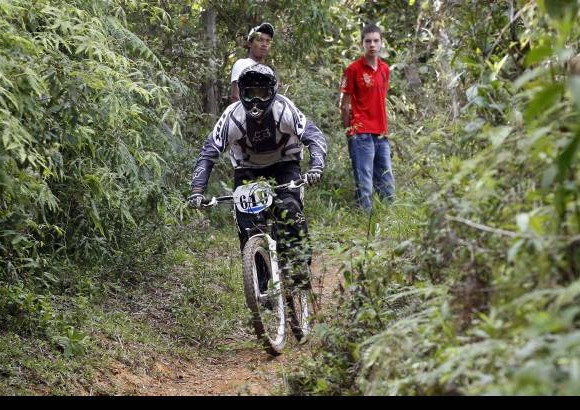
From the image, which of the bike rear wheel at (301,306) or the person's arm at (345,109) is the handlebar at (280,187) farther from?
the person's arm at (345,109)

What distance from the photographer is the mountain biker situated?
7484 millimetres

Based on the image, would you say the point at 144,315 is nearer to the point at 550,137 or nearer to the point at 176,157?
the point at 176,157

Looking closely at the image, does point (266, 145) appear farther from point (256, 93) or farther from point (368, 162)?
point (368, 162)

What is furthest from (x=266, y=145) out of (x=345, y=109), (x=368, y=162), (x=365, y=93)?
(x=365, y=93)

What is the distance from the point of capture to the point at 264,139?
7.64 metres

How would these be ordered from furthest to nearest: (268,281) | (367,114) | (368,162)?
(367,114)
(368,162)
(268,281)

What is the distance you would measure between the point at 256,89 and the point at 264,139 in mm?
405

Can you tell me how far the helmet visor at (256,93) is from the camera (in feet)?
24.5

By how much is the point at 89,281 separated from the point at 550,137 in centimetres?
584

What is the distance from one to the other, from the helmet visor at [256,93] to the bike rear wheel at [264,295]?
1041 mm

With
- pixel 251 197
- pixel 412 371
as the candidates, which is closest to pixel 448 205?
pixel 412 371

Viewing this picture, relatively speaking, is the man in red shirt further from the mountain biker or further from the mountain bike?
the mountain bike

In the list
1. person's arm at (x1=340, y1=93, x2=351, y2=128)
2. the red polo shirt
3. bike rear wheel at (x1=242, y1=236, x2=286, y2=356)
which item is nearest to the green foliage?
bike rear wheel at (x1=242, y1=236, x2=286, y2=356)

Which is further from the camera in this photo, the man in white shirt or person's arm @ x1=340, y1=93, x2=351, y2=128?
person's arm @ x1=340, y1=93, x2=351, y2=128
